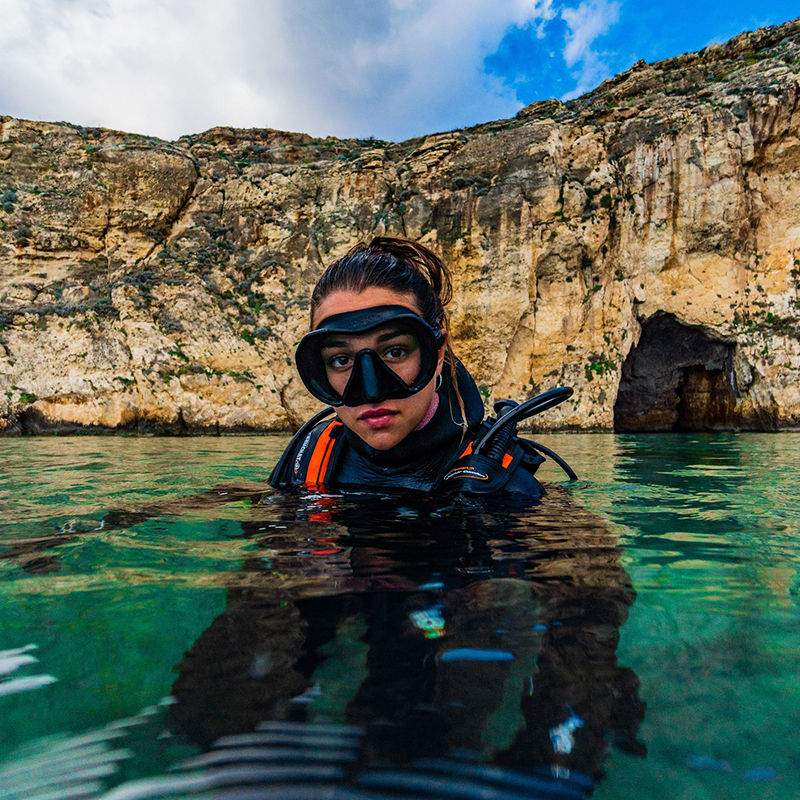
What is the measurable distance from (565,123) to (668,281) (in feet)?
22.4

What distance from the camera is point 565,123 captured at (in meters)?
17.7

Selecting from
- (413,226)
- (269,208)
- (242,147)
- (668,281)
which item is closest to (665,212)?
(668,281)

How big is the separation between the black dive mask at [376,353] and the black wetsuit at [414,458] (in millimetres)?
333

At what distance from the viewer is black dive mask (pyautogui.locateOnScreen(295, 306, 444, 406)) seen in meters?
1.89

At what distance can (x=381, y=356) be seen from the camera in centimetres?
198

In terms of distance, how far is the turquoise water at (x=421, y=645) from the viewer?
60 cm

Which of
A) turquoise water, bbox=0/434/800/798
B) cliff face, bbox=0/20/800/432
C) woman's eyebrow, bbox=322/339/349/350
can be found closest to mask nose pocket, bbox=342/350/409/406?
woman's eyebrow, bbox=322/339/349/350

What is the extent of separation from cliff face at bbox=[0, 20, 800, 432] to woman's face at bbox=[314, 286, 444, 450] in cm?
1472

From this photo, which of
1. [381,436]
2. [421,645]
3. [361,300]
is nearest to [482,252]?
[361,300]

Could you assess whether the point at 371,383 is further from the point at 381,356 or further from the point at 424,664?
the point at 424,664

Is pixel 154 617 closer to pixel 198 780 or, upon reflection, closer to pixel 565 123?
pixel 198 780

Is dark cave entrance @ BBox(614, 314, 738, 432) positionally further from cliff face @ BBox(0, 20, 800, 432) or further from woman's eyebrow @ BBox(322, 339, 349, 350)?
woman's eyebrow @ BBox(322, 339, 349, 350)

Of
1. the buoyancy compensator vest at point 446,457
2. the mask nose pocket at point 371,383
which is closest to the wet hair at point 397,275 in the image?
the buoyancy compensator vest at point 446,457

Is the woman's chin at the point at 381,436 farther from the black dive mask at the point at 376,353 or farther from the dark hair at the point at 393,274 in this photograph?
the dark hair at the point at 393,274
